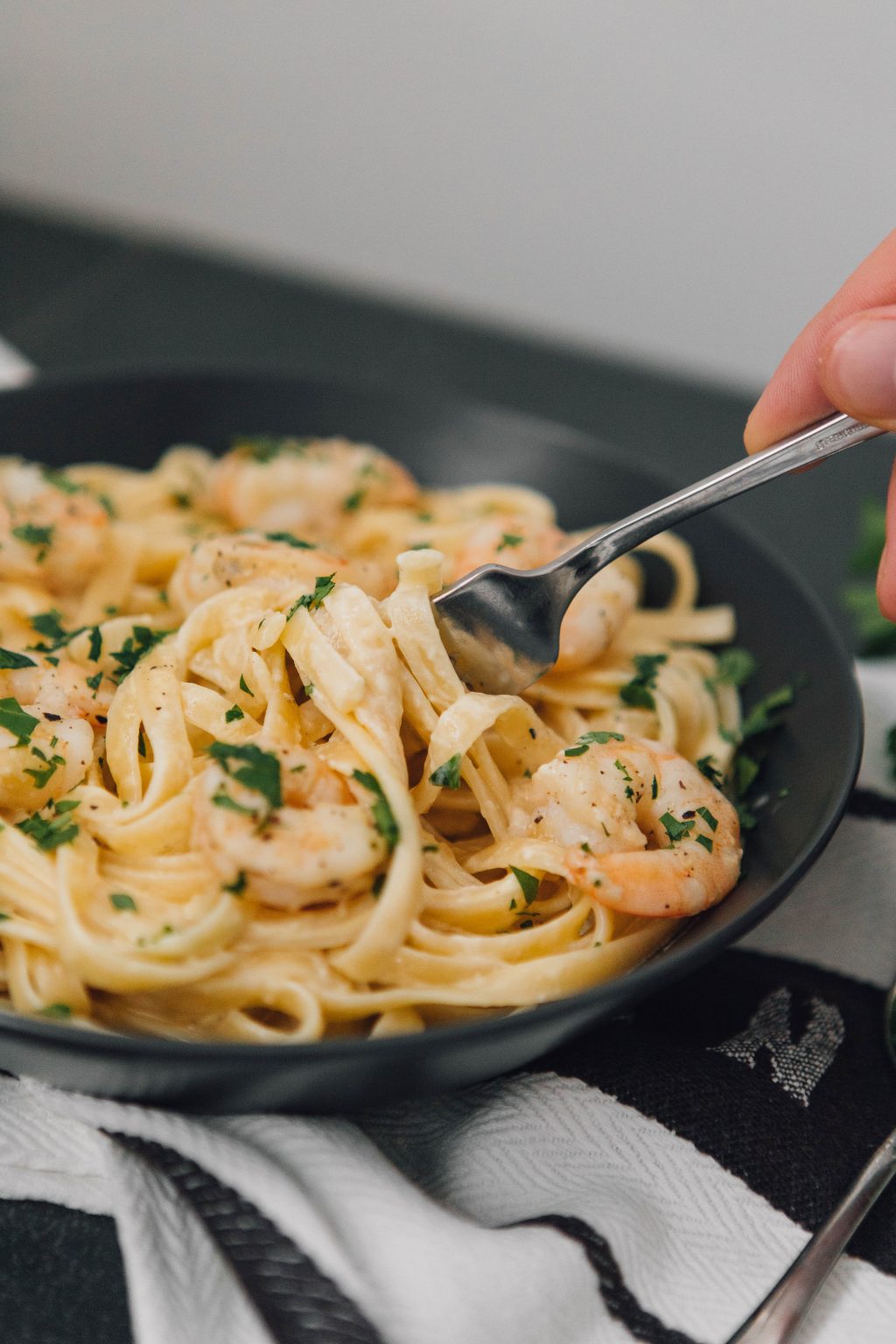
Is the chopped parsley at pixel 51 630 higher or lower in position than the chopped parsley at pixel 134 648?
lower

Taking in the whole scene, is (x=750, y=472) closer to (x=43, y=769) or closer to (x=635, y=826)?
(x=635, y=826)

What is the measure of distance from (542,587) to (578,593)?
10.3 inches

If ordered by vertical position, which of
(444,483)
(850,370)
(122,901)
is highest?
(850,370)

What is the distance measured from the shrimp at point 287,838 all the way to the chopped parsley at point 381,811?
0.02 meters

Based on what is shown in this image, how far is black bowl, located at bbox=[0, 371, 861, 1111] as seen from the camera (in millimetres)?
2217

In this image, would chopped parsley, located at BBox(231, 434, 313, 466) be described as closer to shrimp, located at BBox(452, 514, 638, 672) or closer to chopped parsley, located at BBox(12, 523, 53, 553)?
chopped parsley, located at BBox(12, 523, 53, 553)

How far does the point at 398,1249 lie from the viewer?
7.50 feet

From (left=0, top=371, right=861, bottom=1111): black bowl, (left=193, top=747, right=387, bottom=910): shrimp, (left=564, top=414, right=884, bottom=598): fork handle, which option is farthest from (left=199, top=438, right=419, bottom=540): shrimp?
(left=193, top=747, right=387, bottom=910): shrimp

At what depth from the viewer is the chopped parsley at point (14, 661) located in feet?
9.70

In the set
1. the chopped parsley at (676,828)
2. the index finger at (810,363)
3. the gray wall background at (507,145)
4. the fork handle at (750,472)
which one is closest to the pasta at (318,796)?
the chopped parsley at (676,828)

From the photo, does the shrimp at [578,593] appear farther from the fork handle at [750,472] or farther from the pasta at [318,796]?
the fork handle at [750,472]

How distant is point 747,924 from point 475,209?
5.28 m

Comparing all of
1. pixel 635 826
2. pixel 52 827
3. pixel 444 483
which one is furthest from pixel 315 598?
pixel 444 483

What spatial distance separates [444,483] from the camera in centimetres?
459
